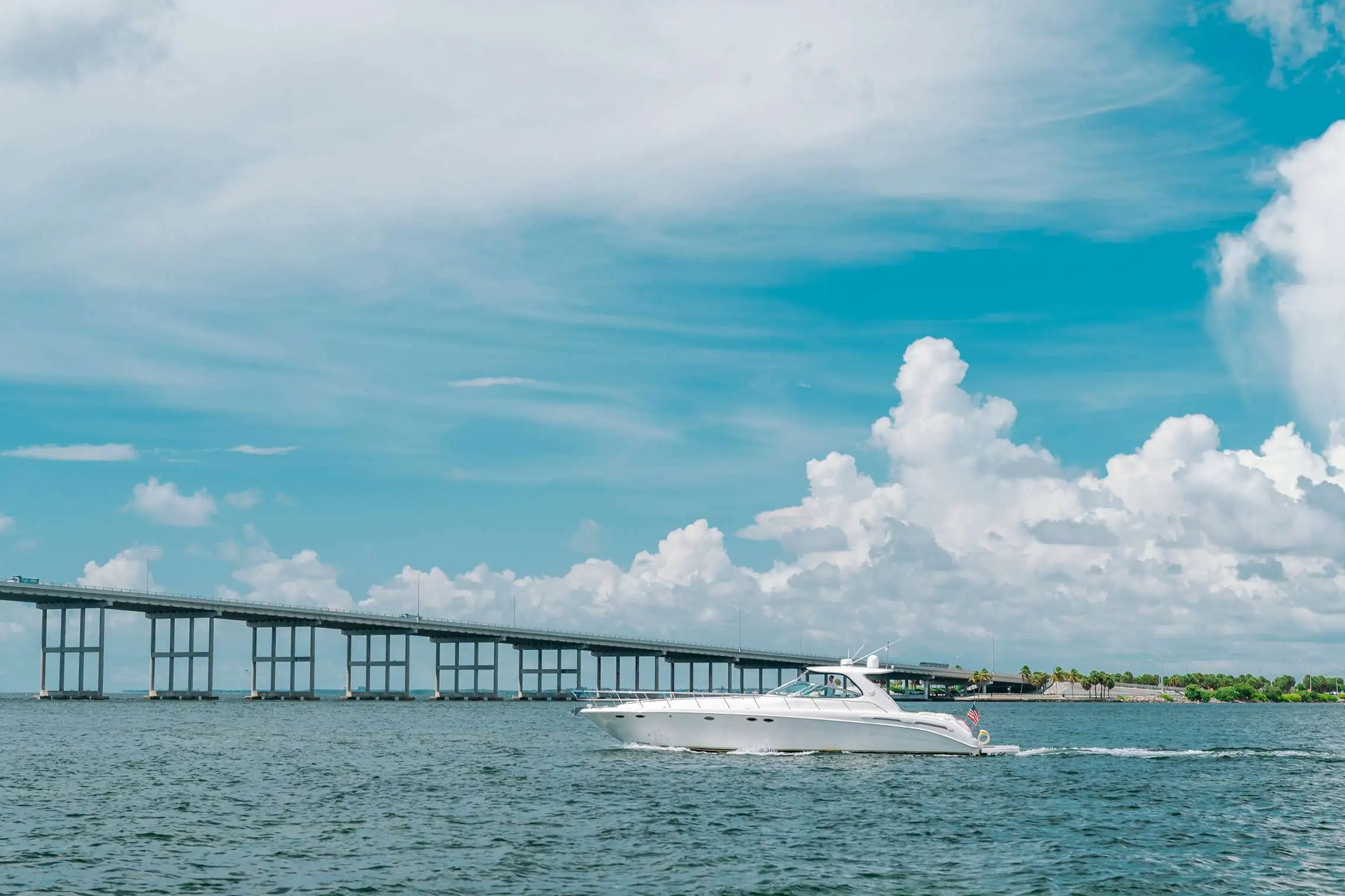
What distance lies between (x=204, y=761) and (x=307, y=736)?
76.1ft

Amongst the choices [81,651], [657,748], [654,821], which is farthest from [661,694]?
[81,651]

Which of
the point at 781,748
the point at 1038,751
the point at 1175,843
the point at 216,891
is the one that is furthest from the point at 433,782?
the point at 1038,751

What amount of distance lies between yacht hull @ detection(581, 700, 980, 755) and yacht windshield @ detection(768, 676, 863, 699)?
0.99m

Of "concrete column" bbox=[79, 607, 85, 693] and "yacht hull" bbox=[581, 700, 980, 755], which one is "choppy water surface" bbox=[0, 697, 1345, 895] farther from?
"concrete column" bbox=[79, 607, 85, 693]

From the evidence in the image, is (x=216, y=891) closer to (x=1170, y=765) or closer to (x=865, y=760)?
(x=865, y=760)

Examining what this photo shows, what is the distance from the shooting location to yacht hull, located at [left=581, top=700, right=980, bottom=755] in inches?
2142

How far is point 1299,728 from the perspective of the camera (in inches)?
4744

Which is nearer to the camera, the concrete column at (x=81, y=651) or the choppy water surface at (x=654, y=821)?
the choppy water surface at (x=654, y=821)

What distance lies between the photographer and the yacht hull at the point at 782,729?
54.4m

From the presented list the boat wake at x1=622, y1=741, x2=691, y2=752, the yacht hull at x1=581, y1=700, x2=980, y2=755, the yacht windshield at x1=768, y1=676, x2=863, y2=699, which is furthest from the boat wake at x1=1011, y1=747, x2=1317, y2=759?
the boat wake at x1=622, y1=741, x2=691, y2=752

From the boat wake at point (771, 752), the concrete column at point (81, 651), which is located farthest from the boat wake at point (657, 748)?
the concrete column at point (81, 651)

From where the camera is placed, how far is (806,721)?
5431 cm

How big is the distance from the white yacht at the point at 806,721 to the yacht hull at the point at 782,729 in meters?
0.02

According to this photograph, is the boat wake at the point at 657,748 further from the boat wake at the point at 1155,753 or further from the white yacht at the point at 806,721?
the boat wake at the point at 1155,753
